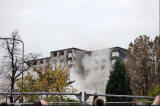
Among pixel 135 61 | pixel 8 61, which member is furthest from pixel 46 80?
pixel 135 61

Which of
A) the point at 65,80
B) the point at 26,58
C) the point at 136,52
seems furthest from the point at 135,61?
the point at 26,58

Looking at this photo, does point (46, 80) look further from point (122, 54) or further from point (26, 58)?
point (122, 54)

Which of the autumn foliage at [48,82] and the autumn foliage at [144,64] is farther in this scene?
the autumn foliage at [144,64]

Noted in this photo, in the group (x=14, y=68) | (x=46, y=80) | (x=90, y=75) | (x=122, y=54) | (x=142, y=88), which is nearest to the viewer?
(x=14, y=68)

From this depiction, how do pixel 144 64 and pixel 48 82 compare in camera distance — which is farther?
pixel 144 64

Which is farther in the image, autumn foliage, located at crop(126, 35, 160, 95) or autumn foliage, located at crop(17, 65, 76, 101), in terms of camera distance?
autumn foliage, located at crop(126, 35, 160, 95)

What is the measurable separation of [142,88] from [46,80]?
11448 millimetres

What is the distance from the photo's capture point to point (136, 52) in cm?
3959

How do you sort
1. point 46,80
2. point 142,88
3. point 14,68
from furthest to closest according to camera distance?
1. point 142,88
2. point 46,80
3. point 14,68

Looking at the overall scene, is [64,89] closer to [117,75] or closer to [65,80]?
[65,80]

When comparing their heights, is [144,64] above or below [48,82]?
above

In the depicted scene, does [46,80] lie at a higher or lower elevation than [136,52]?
lower

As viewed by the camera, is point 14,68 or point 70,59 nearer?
point 14,68

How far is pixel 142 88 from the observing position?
3825cm
